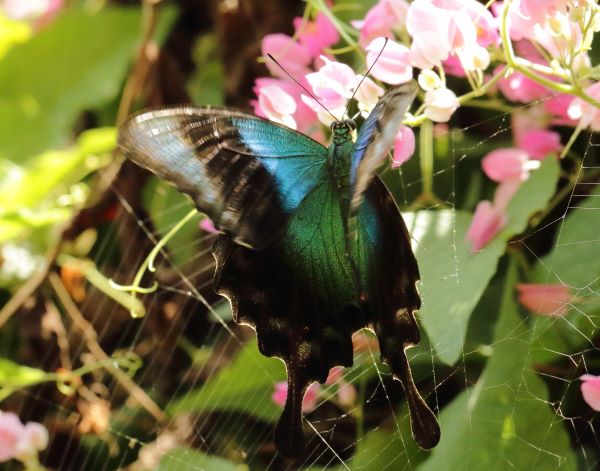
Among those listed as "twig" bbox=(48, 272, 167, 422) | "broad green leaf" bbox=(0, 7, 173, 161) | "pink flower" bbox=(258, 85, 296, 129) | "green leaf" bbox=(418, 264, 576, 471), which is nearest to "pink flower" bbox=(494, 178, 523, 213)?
"green leaf" bbox=(418, 264, 576, 471)

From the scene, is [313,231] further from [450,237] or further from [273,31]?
[273,31]

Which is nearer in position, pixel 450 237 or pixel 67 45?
pixel 450 237

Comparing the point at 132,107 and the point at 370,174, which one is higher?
the point at 370,174

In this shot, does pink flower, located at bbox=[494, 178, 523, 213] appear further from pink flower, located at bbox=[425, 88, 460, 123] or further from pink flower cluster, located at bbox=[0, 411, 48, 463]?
pink flower cluster, located at bbox=[0, 411, 48, 463]

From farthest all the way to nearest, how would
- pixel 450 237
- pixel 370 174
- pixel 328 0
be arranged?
pixel 328 0, pixel 450 237, pixel 370 174

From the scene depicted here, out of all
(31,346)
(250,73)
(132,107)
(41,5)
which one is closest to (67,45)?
(41,5)

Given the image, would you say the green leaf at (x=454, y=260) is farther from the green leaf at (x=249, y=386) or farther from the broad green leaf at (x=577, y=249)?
the green leaf at (x=249, y=386)

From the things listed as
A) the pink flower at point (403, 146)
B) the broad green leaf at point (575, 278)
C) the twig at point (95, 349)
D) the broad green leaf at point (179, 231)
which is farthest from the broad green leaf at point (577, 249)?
the twig at point (95, 349)
